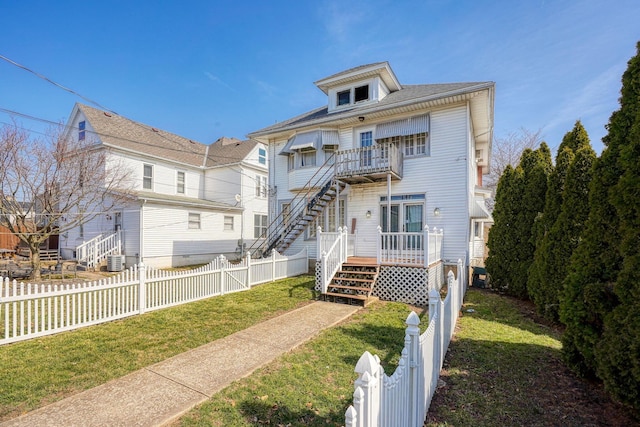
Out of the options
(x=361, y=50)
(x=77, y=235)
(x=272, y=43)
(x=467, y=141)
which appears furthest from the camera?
(x=77, y=235)

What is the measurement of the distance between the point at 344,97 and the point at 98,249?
14.5 m

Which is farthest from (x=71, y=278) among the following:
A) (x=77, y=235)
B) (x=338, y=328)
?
(x=338, y=328)

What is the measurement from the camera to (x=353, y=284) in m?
9.30

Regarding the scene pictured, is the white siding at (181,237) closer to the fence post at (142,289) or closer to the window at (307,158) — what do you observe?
the window at (307,158)

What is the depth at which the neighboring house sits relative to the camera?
50.9ft

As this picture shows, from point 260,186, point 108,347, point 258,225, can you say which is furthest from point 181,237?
point 108,347

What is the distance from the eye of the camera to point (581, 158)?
671 cm

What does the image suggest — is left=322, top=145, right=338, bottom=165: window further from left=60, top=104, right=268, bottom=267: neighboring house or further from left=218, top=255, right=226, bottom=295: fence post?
left=60, top=104, right=268, bottom=267: neighboring house

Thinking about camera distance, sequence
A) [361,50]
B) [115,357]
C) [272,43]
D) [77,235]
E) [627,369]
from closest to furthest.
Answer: [627,369] < [115,357] < [272,43] < [361,50] < [77,235]

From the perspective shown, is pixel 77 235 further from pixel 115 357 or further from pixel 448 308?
pixel 448 308

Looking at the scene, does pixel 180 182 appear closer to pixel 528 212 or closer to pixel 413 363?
pixel 528 212

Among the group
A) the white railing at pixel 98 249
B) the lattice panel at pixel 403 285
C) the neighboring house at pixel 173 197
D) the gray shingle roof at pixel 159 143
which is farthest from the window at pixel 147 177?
the lattice panel at pixel 403 285

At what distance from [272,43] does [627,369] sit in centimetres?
1407

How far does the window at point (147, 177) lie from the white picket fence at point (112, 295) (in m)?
10.6
